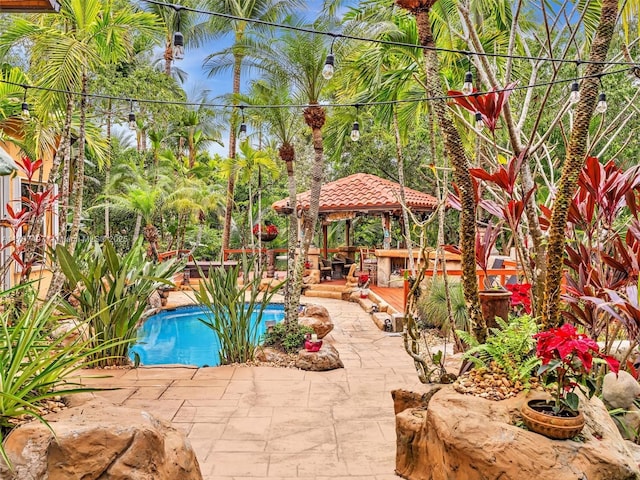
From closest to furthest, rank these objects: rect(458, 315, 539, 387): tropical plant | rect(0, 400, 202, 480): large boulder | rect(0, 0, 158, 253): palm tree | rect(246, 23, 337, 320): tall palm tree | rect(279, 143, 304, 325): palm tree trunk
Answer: rect(0, 400, 202, 480): large boulder
rect(458, 315, 539, 387): tropical plant
rect(0, 0, 158, 253): palm tree
rect(279, 143, 304, 325): palm tree trunk
rect(246, 23, 337, 320): tall palm tree

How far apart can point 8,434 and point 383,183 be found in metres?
11.7

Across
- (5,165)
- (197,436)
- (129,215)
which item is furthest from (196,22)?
(197,436)

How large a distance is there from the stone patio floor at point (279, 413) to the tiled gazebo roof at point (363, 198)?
653cm

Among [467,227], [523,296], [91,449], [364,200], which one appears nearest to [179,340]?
[364,200]

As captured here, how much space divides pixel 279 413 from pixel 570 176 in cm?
267

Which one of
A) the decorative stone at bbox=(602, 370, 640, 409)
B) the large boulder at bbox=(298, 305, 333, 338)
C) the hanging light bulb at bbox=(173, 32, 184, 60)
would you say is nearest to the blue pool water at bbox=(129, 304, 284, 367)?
the large boulder at bbox=(298, 305, 333, 338)

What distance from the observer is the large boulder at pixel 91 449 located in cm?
179

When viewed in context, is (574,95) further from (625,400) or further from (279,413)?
(279,413)

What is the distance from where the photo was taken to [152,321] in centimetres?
980

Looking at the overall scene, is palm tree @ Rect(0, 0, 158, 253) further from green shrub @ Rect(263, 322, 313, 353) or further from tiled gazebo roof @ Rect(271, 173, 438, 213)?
tiled gazebo roof @ Rect(271, 173, 438, 213)

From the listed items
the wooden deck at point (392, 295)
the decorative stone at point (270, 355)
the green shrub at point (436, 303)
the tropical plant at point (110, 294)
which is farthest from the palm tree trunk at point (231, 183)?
the tropical plant at point (110, 294)

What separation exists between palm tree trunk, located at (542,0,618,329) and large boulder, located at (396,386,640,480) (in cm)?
58

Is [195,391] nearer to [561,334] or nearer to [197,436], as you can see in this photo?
[197,436]

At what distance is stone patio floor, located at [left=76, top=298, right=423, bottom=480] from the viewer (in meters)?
2.88
